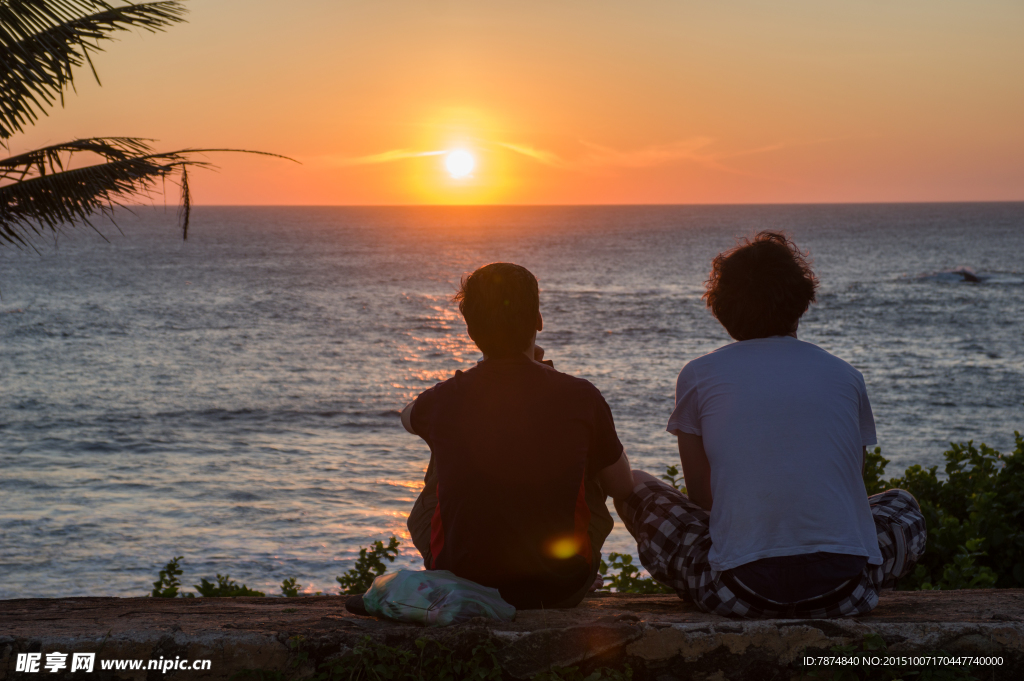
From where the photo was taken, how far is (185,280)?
174ft

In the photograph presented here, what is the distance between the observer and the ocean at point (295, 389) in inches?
381

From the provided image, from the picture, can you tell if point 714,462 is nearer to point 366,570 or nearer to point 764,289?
point 764,289

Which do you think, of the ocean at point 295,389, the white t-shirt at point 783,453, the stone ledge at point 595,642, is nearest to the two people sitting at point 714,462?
the white t-shirt at point 783,453

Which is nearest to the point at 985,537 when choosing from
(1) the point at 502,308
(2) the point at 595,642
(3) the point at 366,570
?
(2) the point at 595,642

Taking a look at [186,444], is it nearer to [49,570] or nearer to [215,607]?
[49,570]

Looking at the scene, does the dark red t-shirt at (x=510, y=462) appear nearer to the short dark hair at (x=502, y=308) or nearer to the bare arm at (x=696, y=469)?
the short dark hair at (x=502, y=308)

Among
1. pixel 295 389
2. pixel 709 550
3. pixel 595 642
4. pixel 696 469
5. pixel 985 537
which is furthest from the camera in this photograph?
pixel 295 389

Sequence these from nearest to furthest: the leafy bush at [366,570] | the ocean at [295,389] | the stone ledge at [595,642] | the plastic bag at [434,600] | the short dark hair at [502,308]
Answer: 1. the stone ledge at [595,642]
2. the plastic bag at [434,600]
3. the short dark hair at [502,308]
4. the leafy bush at [366,570]
5. the ocean at [295,389]

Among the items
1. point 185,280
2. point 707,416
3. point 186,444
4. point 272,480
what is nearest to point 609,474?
point 707,416

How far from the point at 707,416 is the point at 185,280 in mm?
55933

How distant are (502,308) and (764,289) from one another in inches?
38.2

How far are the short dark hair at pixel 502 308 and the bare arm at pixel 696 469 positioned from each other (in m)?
0.72

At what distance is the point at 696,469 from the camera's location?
287 cm

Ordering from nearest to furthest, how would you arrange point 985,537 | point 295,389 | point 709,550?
point 709,550
point 985,537
point 295,389
